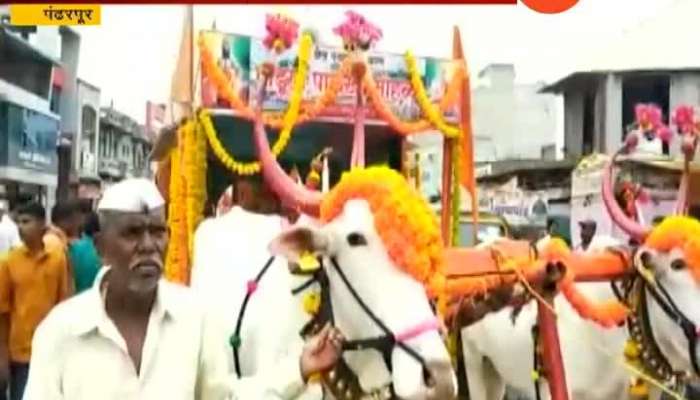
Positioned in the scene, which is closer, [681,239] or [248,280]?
[248,280]

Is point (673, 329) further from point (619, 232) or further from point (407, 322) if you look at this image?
point (407, 322)

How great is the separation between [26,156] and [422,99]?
367cm

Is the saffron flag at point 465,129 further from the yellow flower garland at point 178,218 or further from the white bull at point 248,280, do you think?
the white bull at point 248,280

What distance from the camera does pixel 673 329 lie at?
160 inches

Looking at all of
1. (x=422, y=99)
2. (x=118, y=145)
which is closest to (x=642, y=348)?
(x=422, y=99)

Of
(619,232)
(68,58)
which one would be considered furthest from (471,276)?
(68,58)

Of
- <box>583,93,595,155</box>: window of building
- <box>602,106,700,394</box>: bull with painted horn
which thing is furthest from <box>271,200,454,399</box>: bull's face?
<box>583,93,595,155</box>: window of building

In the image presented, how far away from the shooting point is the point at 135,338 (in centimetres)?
254

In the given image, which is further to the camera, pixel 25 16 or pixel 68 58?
pixel 68 58

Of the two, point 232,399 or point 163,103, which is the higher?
point 163,103

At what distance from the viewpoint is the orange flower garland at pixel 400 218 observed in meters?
2.87

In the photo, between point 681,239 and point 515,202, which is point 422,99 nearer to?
point 681,239

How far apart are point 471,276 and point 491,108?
800cm

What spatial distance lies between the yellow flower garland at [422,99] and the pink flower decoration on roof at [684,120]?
895 mm
